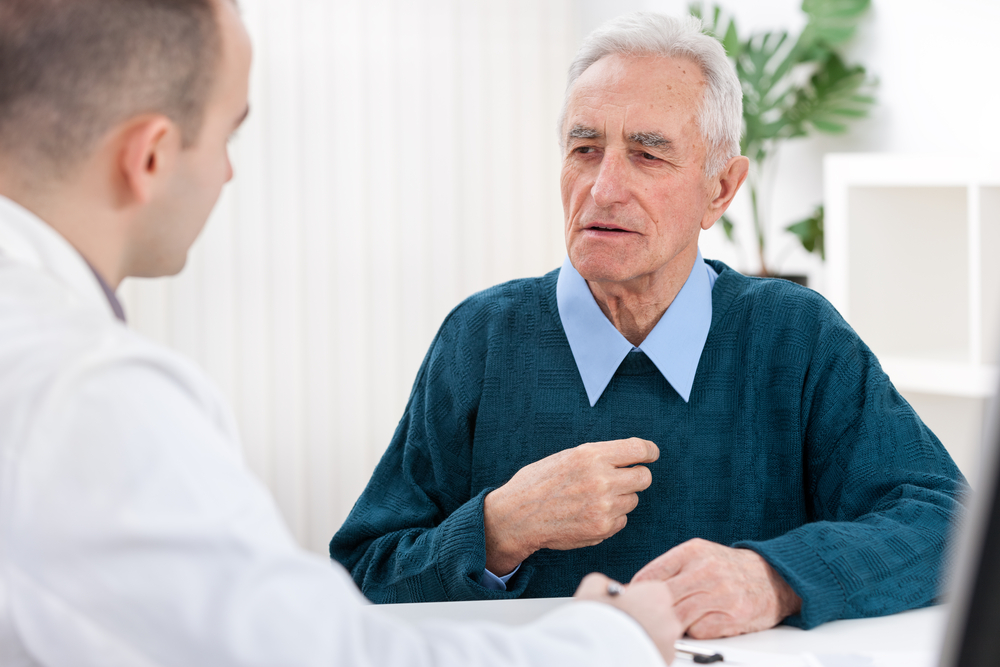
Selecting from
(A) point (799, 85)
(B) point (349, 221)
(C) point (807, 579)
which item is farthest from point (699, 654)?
(B) point (349, 221)

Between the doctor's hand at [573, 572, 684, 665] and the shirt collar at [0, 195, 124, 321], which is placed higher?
the shirt collar at [0, 195, 124, 321]

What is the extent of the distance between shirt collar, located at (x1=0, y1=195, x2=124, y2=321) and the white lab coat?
0.08 metres

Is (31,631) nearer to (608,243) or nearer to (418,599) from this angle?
(418,599)

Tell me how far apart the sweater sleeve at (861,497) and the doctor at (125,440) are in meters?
0.45

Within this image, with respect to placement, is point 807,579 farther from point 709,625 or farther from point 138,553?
point 138,553

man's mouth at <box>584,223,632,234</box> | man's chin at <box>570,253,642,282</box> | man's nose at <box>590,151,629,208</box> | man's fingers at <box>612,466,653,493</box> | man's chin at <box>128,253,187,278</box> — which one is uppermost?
man's chin at <box>128,253,187,278</box>

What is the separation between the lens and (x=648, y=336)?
1.45 metres

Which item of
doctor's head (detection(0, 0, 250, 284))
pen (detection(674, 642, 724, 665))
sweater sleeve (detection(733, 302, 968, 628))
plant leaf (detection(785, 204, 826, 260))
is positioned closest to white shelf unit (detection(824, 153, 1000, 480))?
plant leaf (detection(785, 204, 826, 260))

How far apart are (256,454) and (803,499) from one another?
235cm

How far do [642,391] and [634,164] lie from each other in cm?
36

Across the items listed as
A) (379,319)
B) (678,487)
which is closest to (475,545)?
(678,487)

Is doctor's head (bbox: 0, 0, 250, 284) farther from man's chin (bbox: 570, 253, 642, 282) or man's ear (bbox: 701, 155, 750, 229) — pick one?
man's ear (bbox: 701, 155, 750, 229)

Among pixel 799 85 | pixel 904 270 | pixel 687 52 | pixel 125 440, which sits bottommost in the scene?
pixel 904 270

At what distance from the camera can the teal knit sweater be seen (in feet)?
4.17
